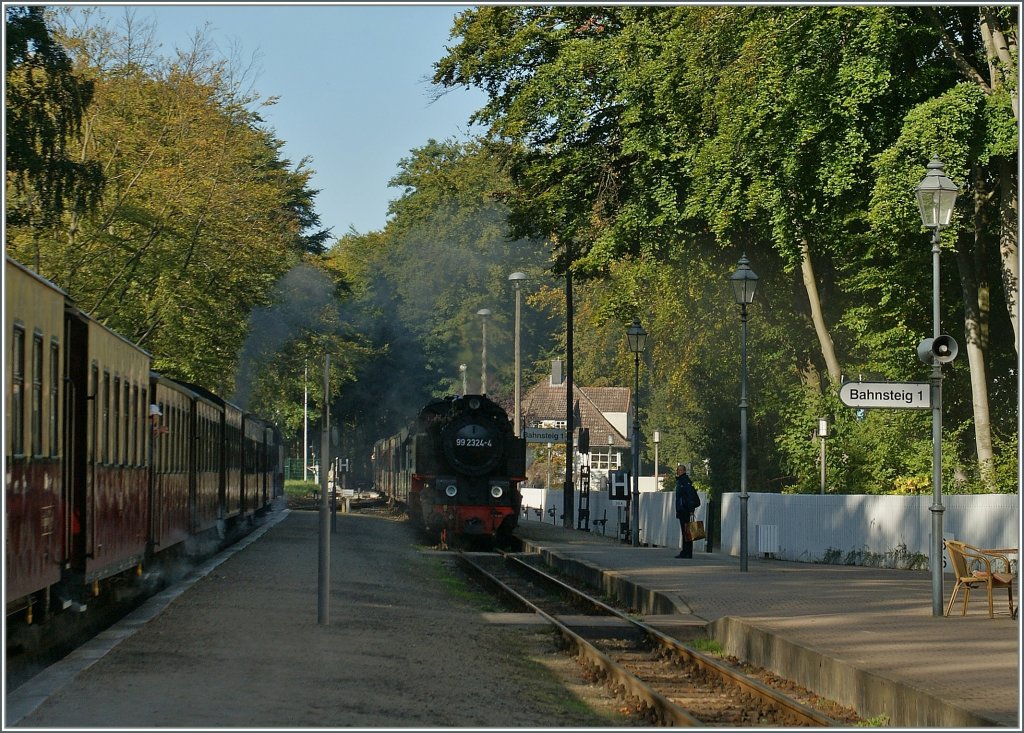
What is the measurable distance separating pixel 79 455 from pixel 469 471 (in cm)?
2045

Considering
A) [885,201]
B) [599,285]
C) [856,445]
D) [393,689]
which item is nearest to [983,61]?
[885,201]

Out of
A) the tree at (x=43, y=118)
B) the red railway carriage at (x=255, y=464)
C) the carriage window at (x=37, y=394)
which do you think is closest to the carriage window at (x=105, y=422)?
the carriage window at (x=37, y=394)

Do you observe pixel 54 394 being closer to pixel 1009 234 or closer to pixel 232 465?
pixel 1009 234

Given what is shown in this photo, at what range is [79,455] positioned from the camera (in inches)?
545

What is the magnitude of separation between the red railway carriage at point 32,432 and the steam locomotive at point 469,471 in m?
21.1

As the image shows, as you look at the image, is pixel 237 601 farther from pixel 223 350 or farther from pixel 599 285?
pixel 599 285

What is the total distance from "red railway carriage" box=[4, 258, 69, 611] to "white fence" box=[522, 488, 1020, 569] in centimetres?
1304

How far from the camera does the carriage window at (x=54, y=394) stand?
12195mm

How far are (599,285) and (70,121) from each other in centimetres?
3620

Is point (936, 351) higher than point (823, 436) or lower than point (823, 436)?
higher

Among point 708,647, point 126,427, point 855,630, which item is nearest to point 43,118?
point 126,427

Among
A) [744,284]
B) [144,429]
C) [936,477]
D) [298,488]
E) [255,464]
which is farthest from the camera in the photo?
[298,488]

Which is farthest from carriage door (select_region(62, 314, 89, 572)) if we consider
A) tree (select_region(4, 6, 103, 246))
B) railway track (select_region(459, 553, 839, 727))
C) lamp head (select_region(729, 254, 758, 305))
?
lamp head (select_region(729, 254, 758, 305))

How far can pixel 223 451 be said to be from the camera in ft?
101
